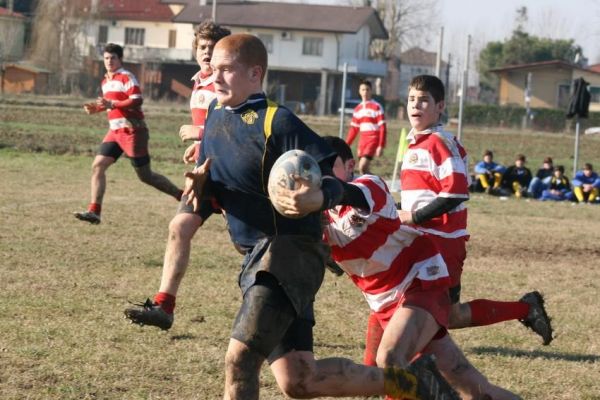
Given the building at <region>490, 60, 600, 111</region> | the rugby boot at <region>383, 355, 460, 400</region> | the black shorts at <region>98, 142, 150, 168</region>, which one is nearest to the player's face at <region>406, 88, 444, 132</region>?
the rugby boot at <region>383, 355, 460, 400</region>

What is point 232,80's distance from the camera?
4.68 metres

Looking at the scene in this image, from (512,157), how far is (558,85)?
4292 cm

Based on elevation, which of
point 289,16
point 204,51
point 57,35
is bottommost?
point 204,51

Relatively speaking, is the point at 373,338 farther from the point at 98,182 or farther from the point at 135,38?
the point at 135,38

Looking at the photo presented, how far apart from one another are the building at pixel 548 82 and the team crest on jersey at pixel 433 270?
221 ft

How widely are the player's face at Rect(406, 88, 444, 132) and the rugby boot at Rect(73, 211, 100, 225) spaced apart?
6853 mm

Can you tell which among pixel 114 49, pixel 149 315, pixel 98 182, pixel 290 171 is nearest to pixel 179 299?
pixel 149 315

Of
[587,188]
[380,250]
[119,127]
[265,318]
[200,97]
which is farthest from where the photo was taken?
[587,188]

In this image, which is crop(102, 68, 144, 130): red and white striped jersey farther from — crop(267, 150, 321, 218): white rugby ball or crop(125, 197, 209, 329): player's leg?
crop(267, 150, 321, 218): white rugby ball

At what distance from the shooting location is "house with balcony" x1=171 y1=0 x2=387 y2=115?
232ft

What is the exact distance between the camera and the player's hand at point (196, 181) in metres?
4.60

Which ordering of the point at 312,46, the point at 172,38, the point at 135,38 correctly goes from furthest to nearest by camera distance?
the point at 135,38 → the point at 172,38 → the point at 312,46

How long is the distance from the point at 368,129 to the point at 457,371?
1378cm

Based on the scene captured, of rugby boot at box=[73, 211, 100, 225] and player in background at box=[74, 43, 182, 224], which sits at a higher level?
player in background at box=[74, 43, 182, 224]
